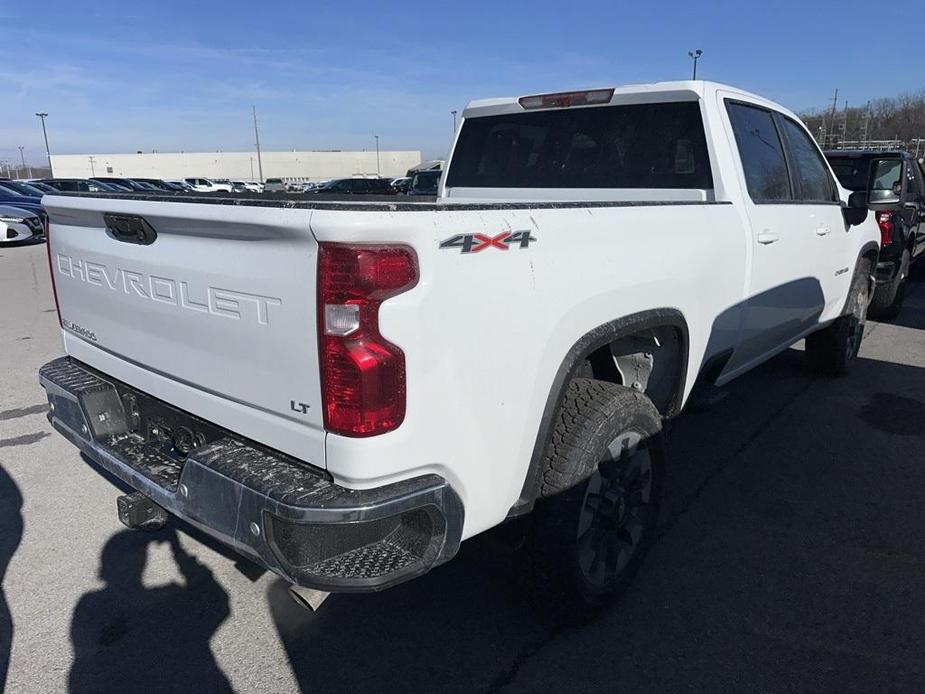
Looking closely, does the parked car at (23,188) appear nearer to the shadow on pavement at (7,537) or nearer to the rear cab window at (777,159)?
the shadow on pavement at (7,537)

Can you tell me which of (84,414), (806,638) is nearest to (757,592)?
(806,638)

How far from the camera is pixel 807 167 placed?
4.55 meters

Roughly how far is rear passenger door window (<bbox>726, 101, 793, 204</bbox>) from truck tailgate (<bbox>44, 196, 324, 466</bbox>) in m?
2.71

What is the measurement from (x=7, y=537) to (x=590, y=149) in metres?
3.69

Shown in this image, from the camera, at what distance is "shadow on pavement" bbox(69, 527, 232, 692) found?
2482 millimetres

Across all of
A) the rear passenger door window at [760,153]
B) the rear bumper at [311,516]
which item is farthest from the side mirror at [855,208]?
the rear bumper at [311,516]

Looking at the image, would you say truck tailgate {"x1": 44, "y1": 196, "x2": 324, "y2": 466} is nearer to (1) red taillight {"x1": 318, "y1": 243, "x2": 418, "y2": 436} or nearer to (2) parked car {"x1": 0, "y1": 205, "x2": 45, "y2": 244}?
(1) red taillight {"x1": 318, "y1": 243, "x2": 418, "y2": 436}

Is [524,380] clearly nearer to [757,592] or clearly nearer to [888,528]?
[757,592]

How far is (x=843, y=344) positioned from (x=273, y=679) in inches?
208

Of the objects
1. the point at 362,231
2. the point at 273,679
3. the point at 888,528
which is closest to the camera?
the point at 362,231

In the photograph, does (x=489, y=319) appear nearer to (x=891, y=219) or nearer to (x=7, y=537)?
(x=7, y=537)

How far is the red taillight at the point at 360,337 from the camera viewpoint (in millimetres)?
1775

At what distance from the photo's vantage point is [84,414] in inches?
105

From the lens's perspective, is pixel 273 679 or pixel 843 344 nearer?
pixel 273 679
